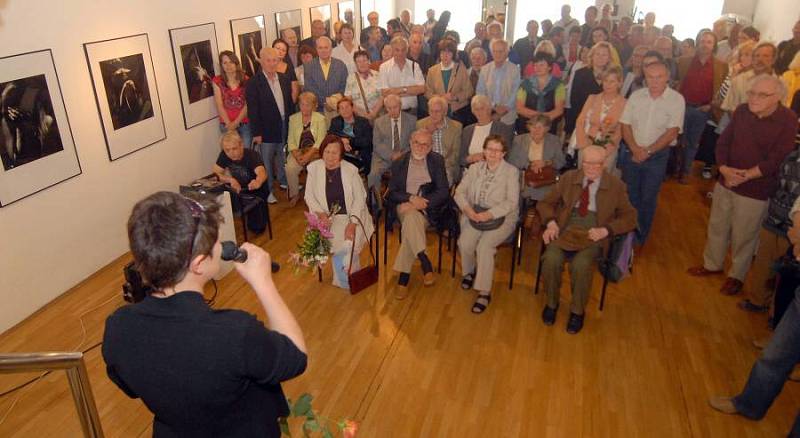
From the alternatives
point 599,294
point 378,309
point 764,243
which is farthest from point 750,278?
point 378,309

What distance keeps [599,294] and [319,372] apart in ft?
8.11

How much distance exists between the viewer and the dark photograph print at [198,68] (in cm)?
596

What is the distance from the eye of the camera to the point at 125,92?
5.15 meters

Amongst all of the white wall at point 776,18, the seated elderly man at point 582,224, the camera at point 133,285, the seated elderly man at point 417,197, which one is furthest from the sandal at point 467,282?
the white wall at point 776,18

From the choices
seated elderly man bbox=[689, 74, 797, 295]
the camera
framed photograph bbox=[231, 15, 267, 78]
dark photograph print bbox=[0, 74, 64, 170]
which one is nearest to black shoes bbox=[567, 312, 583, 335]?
seated elderly man bbox=[689, 74, 797, 295]

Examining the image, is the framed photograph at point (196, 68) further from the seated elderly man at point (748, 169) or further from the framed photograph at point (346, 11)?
the seated elderly man at point (748, 169)

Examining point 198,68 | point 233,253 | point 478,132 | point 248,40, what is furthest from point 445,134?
point 233,253

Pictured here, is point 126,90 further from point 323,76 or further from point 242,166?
point 323,76

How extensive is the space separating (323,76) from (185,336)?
19.4 feet

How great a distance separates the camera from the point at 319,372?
150 inches

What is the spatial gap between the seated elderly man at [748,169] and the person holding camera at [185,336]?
409 cm

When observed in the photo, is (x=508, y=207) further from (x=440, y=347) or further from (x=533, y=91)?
(x=533, y=91)

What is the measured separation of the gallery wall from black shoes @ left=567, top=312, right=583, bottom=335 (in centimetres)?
423

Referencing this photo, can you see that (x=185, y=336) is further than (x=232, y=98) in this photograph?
No
